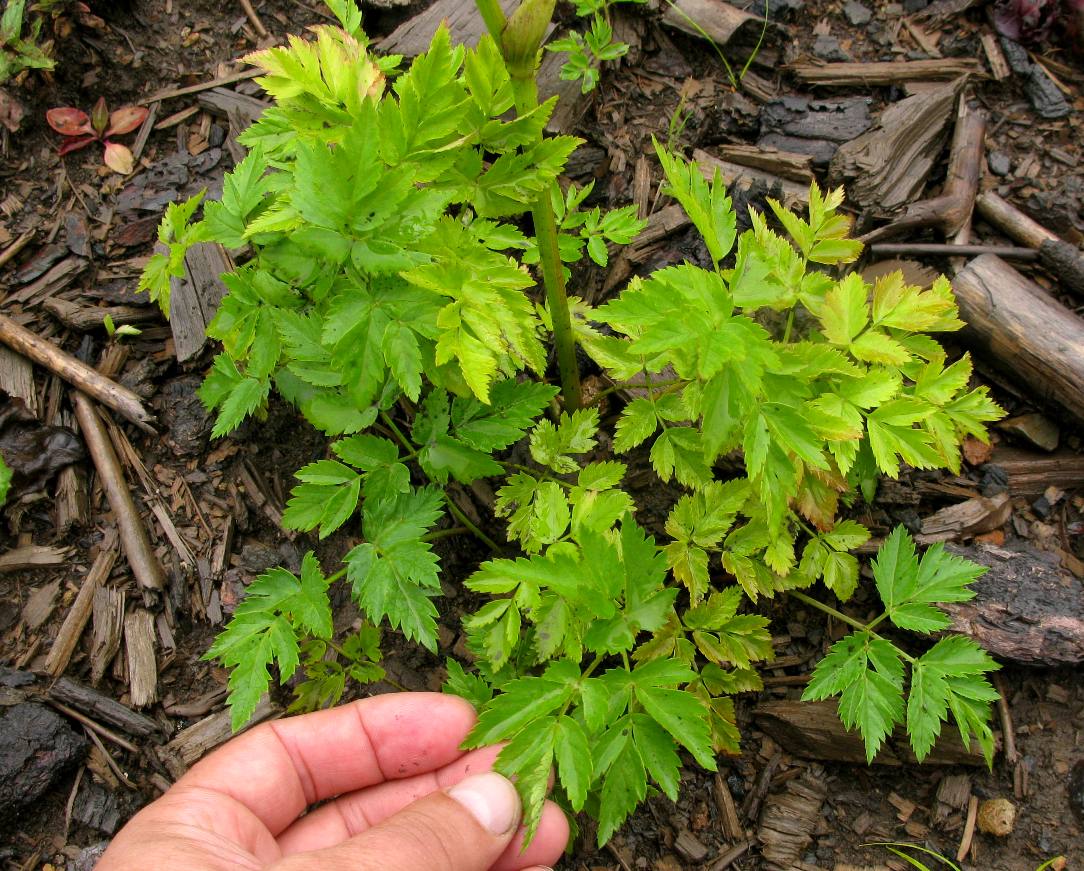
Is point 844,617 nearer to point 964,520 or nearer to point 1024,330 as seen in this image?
point 964,520

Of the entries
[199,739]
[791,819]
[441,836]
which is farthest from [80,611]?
[791,819]

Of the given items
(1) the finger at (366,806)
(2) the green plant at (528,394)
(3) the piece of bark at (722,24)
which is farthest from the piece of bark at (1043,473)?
(1) the finger at (366,806)

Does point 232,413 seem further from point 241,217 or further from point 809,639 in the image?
point 809,639

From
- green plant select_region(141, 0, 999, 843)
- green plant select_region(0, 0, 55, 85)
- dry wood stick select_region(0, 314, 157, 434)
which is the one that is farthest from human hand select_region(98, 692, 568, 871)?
green plant select_region(0, 0, 55, 85)

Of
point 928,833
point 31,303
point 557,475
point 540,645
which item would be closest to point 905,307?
point 557,475

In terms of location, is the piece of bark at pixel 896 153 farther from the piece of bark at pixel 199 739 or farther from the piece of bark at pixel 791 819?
the piece of bark at pixel 199 739
